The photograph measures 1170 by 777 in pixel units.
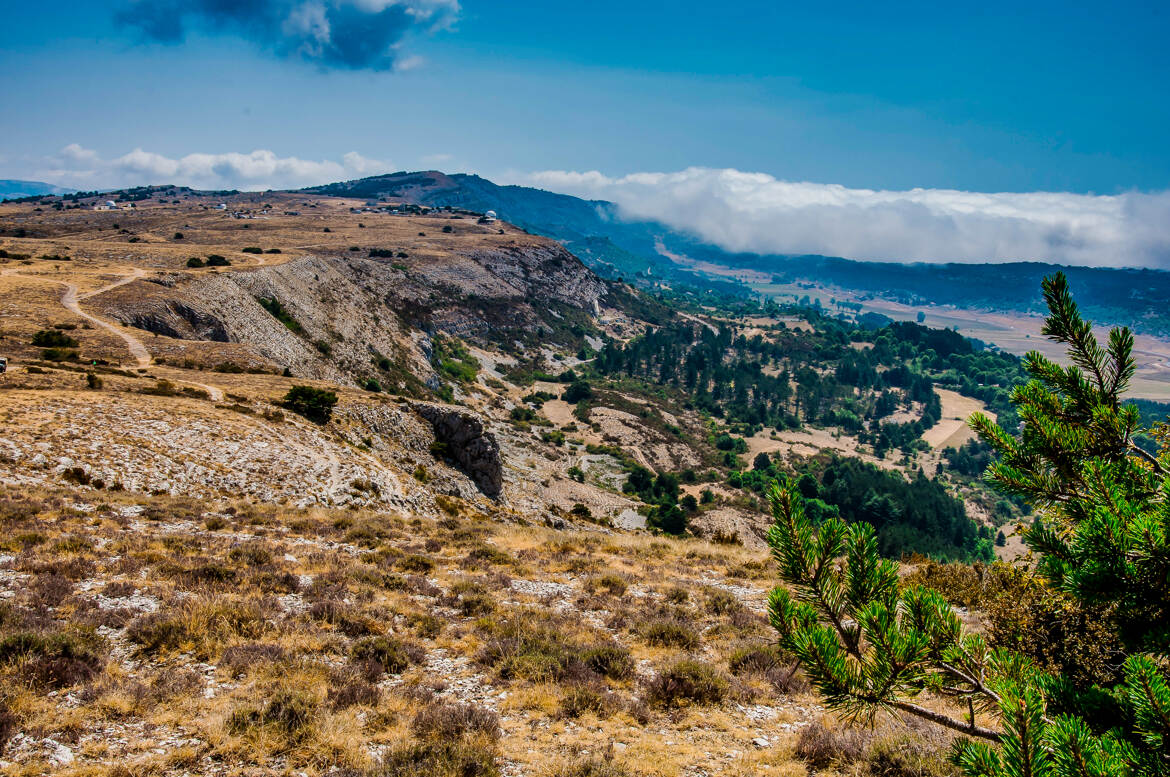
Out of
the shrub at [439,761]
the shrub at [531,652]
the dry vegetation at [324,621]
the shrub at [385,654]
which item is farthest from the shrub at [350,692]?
the shrub at [531,652]

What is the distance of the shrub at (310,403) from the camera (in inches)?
1367

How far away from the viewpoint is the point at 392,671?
1127cm

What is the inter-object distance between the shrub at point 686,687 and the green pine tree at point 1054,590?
7.57 m

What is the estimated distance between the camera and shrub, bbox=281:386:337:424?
3472 centimetres

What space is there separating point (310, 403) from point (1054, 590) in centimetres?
3760

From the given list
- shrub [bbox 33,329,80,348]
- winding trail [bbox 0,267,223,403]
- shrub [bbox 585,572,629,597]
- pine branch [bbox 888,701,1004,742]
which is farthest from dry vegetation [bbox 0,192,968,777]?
pine branch [bbox 888,701,1004,742]

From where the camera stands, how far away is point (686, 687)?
11.1 meters

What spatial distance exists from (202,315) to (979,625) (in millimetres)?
65397

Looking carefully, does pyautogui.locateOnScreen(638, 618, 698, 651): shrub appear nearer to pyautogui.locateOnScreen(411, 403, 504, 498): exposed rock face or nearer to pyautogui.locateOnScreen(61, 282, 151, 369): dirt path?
→ pyautogui.locateOnScreen(411, 403, 504, 498): exposed rock face

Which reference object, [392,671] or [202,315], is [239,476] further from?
[202,315]

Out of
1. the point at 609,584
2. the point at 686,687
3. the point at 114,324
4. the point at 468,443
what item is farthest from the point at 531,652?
the point at 114,324

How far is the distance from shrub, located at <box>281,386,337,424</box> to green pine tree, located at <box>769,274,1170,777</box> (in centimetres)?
3551

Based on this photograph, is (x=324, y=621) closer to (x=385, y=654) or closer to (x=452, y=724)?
(x=385, y=654)

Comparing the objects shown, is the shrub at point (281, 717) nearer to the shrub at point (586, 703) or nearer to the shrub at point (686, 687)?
the shrub at point (586, 703)
